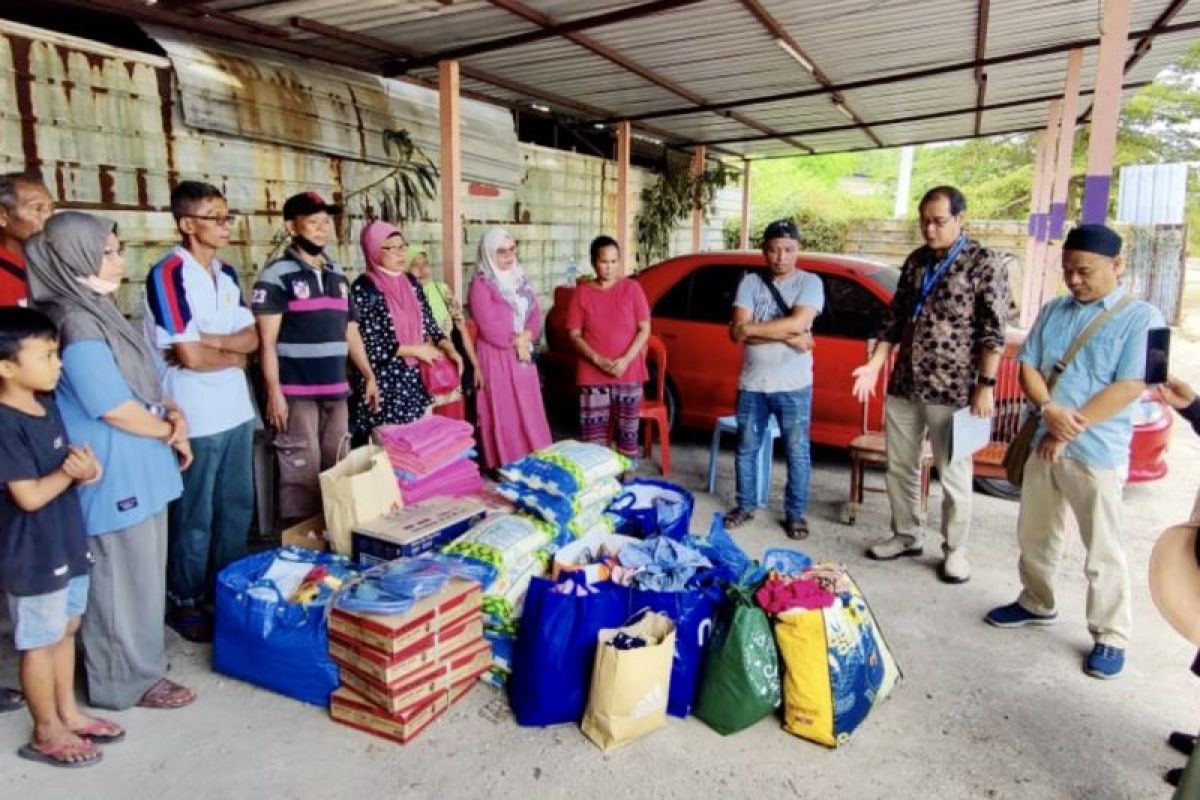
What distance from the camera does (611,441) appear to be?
16.8 feet

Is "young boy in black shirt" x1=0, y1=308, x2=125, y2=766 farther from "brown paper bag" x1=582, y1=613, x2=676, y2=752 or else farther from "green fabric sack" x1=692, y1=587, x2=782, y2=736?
"green fabric sack" x1=692, y1=587, x2=782, y2=736

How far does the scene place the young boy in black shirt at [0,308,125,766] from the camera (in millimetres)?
2201

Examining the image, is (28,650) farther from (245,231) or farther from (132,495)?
(245,231)

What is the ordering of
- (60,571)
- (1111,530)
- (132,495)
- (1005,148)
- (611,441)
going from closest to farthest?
(60,571) → (132,495) → (1111,530) → (611,441) → (1005,148)

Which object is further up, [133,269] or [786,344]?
[133,269]

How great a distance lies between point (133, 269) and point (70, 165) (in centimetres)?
61

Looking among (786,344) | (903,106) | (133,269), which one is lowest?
(786,344)

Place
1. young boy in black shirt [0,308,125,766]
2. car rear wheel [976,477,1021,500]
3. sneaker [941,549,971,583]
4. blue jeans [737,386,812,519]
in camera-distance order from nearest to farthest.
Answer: young boy in black shirt [0,308,125,766] < sneaker [941,549,971,583] < blue jeans [737,386,812,519] < car rear wheel [976,477,1021,500]

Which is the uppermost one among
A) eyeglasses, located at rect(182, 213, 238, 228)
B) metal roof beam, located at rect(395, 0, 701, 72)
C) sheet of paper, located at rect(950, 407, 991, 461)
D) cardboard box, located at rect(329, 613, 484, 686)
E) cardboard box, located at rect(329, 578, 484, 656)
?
metal roof beam, located at rect(395, 0, 701, 72)

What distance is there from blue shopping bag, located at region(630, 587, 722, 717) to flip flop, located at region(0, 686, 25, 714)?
218 centimetres

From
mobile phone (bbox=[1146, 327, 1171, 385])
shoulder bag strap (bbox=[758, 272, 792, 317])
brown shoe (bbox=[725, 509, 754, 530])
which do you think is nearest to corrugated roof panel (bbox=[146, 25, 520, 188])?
shoulder bag strap (bbox=[758, 272, 792, 317])

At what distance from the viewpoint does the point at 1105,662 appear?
A: 3053 mm

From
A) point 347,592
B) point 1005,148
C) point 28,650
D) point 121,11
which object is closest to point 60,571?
point 28,650

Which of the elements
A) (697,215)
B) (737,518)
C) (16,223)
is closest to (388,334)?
(16,223)
